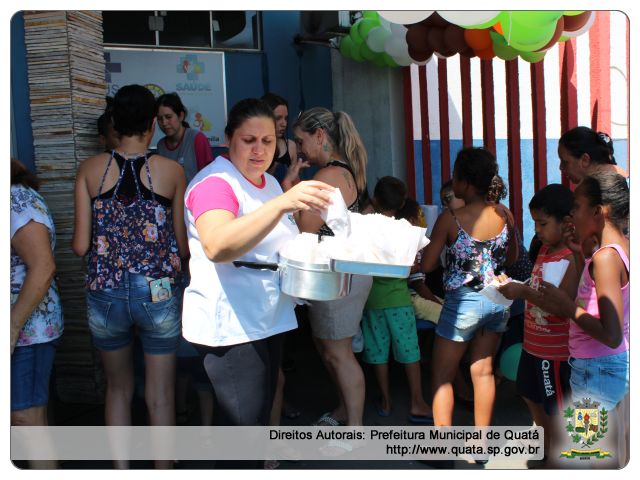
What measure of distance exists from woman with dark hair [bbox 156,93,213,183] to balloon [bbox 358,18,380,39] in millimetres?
1922

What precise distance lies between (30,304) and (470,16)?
7.38 ft

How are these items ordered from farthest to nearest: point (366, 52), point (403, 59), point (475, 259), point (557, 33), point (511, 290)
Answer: point (366, 52) < point (403, 59) < point (557, 33) < point (475, 259) < point (511, 290)

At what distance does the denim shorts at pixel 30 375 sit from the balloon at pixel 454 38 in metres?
3.07

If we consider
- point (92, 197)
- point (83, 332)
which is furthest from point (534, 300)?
point (83, 332)

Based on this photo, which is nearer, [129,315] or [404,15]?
[129,315]

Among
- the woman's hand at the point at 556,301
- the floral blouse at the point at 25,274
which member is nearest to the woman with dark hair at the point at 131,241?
the floral blouse at the point at 25,274

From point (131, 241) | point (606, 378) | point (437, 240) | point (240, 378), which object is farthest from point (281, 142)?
point (606, 378)

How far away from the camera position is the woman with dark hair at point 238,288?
7.36ft

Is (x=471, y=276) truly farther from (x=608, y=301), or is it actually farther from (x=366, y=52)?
(x=366, y=52)

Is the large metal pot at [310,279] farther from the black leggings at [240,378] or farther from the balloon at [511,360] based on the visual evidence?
the balloon at [511,360]

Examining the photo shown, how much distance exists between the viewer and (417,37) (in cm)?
460

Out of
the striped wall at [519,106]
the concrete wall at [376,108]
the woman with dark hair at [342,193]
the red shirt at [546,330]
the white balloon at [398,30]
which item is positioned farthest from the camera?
the concrete wall at [376,108]

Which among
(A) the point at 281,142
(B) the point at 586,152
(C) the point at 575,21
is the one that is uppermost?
(C) the point at 575,21

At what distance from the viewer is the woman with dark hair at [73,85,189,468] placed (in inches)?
109
